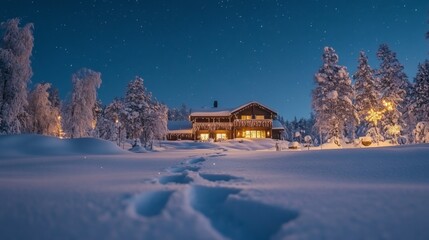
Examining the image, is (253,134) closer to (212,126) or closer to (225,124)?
(225,124)

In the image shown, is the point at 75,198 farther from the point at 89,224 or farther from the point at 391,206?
the point at 391,206

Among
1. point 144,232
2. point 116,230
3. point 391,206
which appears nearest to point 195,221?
point 144,232

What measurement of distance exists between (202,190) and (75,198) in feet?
5.92

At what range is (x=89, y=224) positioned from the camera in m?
3.34

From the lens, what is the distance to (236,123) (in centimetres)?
5666

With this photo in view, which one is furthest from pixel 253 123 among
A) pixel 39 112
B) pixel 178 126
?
pixel 39 112

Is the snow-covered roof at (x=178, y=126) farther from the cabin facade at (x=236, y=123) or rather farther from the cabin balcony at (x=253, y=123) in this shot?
the cabin balcony at (x=253, y=123)

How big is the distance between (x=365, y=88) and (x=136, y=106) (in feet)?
90.5

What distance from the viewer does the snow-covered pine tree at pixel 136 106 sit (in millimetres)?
38656

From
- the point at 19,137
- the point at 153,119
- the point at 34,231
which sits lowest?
the point at 34,231

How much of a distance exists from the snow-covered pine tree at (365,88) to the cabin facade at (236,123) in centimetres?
2004

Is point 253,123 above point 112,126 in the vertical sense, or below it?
above

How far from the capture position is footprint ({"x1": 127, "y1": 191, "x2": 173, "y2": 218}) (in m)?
3.74

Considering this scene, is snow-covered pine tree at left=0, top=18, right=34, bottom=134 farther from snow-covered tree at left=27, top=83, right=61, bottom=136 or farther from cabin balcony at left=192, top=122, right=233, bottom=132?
cabin balcony at left=192, top=122, right=233, bottom=132
